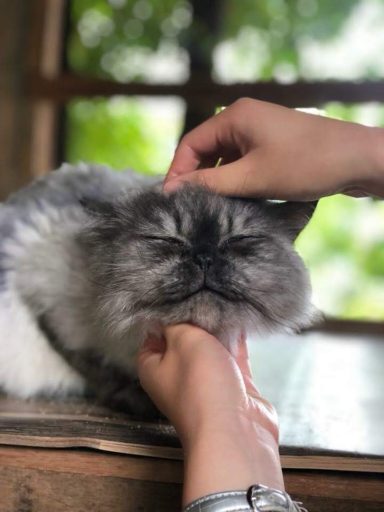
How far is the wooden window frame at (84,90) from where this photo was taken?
2.32m

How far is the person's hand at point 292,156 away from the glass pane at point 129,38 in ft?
5.40

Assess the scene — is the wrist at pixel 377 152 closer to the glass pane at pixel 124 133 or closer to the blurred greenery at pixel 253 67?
the blurred greenery at pixel 253 67

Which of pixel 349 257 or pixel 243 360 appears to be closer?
pixel 243 360

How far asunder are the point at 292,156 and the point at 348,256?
1.67 meters

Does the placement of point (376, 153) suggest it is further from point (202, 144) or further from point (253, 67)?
point (253, 67)

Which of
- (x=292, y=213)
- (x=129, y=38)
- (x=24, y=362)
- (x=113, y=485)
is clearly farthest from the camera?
(x=129, y=38)

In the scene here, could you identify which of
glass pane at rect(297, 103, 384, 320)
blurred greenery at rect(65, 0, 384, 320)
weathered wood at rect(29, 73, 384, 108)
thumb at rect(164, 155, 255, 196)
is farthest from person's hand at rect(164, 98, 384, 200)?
glass pane at rect(297, 103, 384, 320)

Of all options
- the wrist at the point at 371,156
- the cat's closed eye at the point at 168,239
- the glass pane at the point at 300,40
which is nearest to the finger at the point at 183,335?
the cat's closed eye at the point at 168,239

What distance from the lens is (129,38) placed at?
274cm

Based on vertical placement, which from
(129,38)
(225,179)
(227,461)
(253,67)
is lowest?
(227,461)

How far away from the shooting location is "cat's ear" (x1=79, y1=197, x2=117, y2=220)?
118cm

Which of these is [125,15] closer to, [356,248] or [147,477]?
[356,248]

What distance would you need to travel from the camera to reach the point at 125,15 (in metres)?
2.71

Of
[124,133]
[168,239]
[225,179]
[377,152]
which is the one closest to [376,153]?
[377,152]
